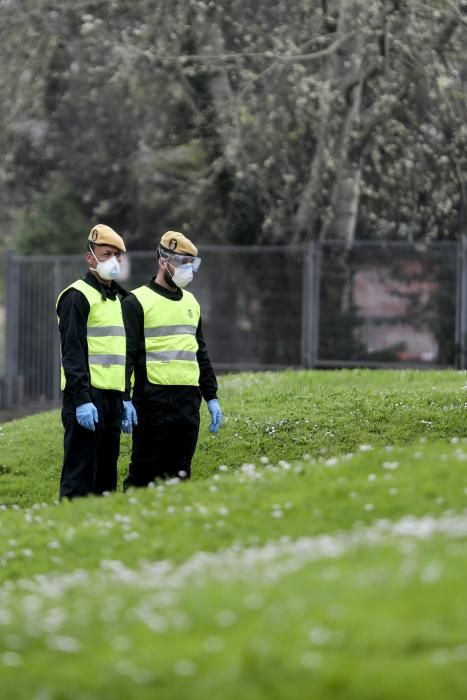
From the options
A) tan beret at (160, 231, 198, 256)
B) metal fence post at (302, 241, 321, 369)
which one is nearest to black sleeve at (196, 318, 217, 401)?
tan beret at (160, 231, 198, 256)

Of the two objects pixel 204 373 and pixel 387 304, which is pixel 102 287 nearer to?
pixel 204 373

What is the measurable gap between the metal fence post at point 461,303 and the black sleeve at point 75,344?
43.1 ft

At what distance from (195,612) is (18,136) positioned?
76.1 ft

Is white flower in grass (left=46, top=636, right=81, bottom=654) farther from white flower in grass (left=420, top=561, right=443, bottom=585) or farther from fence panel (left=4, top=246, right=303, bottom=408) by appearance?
fence panel (left=4, top=246, right=303, bottom=408)

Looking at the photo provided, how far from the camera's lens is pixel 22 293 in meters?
27.3

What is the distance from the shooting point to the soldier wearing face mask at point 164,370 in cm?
1132

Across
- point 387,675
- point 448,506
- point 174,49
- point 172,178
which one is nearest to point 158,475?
point 448,506

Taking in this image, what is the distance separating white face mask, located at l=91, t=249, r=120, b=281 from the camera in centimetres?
1118

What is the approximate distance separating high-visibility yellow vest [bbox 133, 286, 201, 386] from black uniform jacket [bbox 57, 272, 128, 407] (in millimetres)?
521

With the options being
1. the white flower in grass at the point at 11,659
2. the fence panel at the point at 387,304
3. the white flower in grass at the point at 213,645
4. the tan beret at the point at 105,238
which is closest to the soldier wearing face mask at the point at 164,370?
the tan beret at the point at 105,238

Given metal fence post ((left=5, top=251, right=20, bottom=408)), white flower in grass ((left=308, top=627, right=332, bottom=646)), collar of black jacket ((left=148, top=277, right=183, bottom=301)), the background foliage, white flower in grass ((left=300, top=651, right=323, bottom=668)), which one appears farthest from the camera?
metal fence post ((left=5, top=251, right=20, bottom=408))

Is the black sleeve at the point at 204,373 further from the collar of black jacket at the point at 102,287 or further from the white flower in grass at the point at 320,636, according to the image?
the white flower in grass at the point at 320,636

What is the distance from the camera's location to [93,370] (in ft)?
35.9

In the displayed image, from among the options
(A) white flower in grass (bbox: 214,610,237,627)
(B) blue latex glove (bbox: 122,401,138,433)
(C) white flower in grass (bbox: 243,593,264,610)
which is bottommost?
(A) white flower in grass (bbox: 214,610,237,627)
